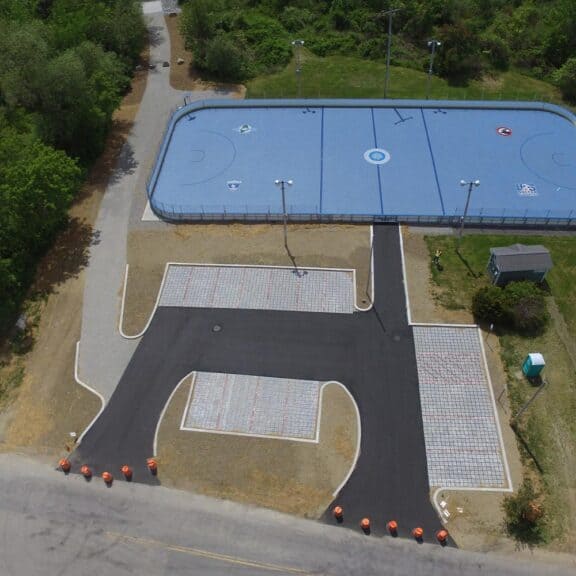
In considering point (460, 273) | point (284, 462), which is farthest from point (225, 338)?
point (460, 273)

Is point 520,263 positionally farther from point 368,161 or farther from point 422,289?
point 368,161

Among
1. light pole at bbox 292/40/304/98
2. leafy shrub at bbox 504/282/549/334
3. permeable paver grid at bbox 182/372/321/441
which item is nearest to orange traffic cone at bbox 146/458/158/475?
permeable paver grid at bbox 182/372/321/441

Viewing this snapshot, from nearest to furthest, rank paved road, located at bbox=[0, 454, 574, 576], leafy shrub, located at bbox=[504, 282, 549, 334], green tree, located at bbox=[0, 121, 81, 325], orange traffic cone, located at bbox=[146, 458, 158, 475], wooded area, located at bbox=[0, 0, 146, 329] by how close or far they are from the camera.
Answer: paved road, located at bbox=[0, 454, 574, 576] → orange traffic cone, located at bbox=[146, 458, 158, 475] → leafy shrub, located at bbox=[504, 282, 549, 334] → green tree, located at bbox=[0, 121, 81, 325] → wooded area, located at bbox=[0, 0, 146, 329]

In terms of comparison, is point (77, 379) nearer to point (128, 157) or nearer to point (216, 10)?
point (128, 157)

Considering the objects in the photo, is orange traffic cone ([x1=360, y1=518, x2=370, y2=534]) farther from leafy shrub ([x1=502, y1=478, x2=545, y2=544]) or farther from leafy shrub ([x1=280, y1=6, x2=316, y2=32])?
leafy shrub ([x1=280, y1=6, x2=316, y2=32])

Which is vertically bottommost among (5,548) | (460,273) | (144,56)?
(5,548)

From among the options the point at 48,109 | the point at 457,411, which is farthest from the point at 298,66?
the point at 457,411
